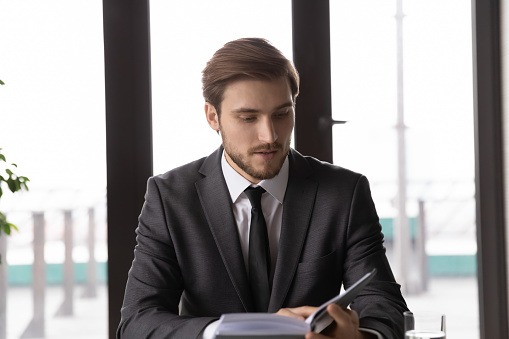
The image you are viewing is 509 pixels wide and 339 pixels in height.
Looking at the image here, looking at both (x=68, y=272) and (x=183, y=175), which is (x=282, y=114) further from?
(x=68, y=272)

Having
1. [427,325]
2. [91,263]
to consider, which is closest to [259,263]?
[427,325]

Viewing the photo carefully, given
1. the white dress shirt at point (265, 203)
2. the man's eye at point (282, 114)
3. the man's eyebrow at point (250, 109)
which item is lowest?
the white dress shirt at point (265, 203)

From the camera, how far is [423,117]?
2.80m

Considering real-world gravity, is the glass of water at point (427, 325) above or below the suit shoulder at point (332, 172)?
below

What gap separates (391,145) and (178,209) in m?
1.35

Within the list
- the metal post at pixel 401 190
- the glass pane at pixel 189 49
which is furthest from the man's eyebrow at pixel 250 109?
the metal post at pixel 401 190

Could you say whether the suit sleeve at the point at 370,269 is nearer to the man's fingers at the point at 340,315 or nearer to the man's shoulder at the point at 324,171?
the man's shoulder at the point at 324,171

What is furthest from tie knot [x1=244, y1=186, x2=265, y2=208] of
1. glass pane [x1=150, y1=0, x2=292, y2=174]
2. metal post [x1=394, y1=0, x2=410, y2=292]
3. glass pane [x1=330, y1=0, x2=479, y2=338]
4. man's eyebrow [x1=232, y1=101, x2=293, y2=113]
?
metal post [x1=394, y1=0, x2=410, y2=292]

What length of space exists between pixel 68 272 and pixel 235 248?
1299 millimetres

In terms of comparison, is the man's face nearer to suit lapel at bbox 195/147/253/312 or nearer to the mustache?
the mustache

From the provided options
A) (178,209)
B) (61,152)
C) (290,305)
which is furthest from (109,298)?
(290,305)

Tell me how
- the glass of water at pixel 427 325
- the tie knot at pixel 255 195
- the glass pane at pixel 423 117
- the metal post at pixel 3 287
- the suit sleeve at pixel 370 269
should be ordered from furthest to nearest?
the glass pane at pixel 423 117 < the metal post at pixel 3 287 < the tie knot at pixel 255 195 < the suit sleeve at pixel 370 269 < the glass of water at pixel 427 325

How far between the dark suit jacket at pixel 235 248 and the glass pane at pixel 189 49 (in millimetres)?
853

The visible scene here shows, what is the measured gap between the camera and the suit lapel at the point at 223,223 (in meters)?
1.72
